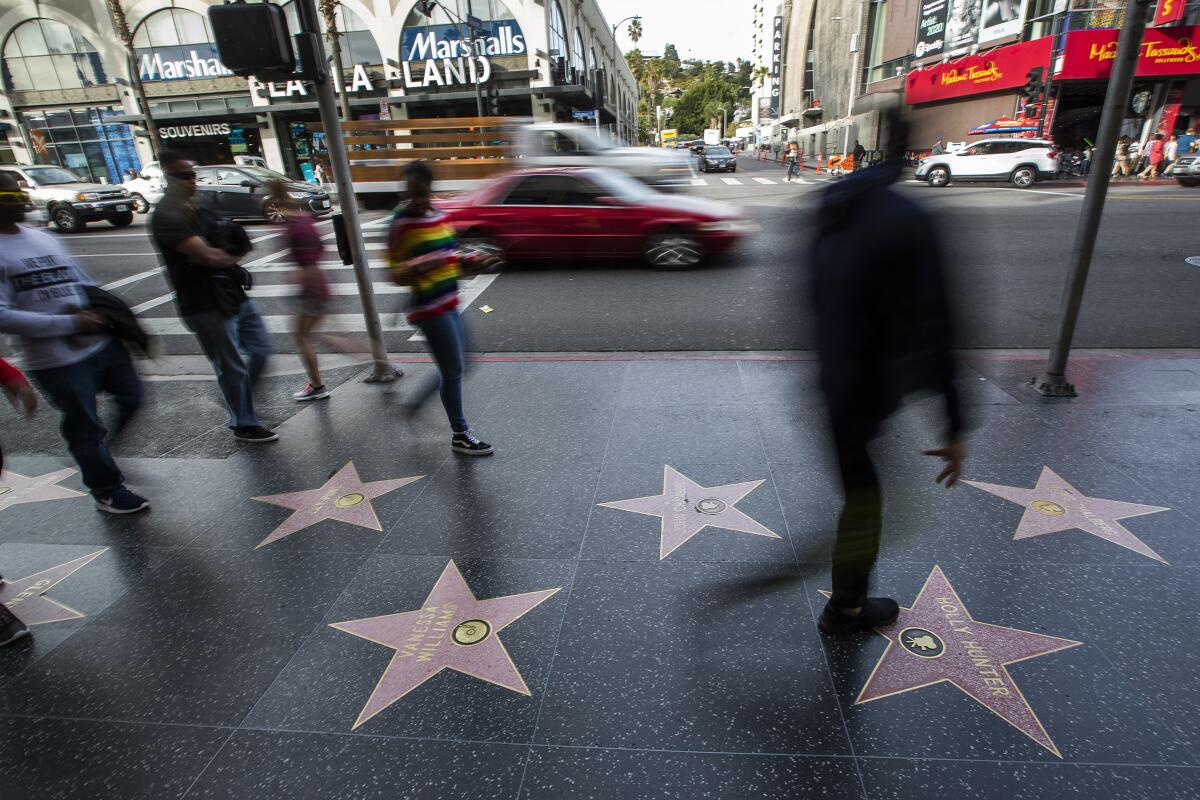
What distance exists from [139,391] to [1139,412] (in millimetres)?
6777

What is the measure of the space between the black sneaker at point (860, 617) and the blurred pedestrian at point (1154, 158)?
94.8 ft

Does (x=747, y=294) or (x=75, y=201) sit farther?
(x=75, y=201)

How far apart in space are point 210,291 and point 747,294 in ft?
20.9

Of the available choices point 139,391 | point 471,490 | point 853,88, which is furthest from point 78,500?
point 853,88

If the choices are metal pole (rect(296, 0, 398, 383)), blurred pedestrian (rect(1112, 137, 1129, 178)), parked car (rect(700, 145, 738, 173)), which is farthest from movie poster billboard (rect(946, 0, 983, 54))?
metal pole (rect(296, 0, 398, 383))

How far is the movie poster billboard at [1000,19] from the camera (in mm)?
28320

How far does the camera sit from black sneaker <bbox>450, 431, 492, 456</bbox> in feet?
14.7

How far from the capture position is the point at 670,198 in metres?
10.2

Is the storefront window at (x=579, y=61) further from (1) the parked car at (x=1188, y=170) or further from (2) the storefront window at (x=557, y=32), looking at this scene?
(1) the parked car at (x=1188, y=170)

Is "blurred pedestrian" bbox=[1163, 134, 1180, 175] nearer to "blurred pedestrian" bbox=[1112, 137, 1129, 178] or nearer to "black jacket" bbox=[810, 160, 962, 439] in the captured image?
"blurred pedestrian" bbox=[1112, 137, 1129, 178]

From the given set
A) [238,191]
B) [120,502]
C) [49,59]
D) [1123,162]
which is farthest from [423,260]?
[49,59]

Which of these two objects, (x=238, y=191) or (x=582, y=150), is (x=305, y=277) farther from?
(x=238, y=191)

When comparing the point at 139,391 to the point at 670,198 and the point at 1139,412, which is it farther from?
the point at 670,198

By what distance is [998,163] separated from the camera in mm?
22031
